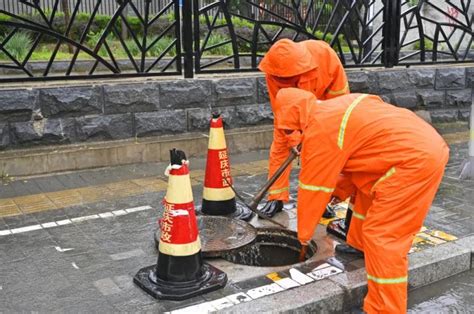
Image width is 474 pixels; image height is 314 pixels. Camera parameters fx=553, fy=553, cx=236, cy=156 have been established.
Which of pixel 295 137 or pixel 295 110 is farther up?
pixel 295 110

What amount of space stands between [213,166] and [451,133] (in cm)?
547

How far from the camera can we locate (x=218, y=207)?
4.89 metres

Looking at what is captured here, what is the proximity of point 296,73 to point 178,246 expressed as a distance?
1.75 m

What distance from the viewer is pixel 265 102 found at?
7.67 meters

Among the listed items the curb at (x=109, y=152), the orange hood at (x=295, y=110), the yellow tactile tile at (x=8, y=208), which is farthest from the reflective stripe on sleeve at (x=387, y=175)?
the curb at (x=109, y=152)

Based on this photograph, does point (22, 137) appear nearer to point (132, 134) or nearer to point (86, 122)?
point (86, 122)

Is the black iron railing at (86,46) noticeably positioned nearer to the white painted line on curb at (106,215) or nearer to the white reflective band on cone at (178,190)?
the white painted line on curb at (106,215)

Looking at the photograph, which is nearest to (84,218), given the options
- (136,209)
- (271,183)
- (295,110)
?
(136,209)

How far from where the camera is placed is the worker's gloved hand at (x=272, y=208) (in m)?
4.94

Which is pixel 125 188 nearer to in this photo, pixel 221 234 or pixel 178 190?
pixel 221 234

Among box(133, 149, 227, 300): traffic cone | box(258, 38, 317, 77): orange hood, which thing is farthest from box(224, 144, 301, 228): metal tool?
box(133, 149, 227, 300): traffic cone

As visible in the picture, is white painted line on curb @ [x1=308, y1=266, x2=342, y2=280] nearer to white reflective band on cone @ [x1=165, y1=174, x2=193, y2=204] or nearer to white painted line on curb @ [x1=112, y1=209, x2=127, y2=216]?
white reflective band on cone @ [x1=165, y1=174, x2=193, y2=204]

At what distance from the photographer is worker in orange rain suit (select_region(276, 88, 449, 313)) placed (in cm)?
319

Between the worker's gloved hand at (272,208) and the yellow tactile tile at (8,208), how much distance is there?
2246 millimetres
